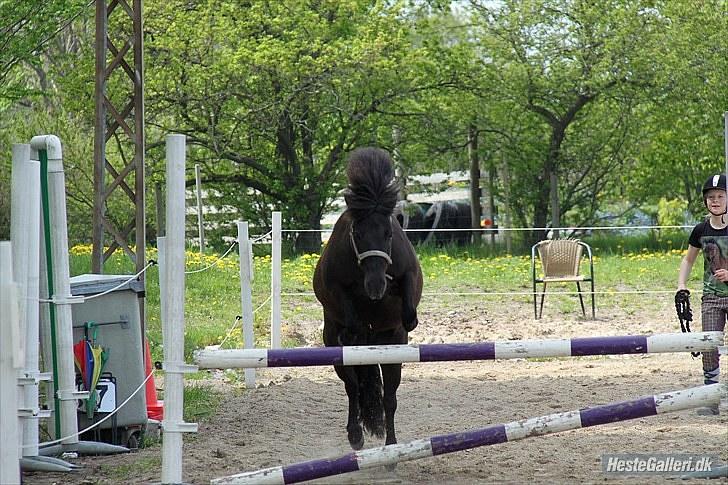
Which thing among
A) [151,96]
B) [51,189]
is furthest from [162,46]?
[51,189]

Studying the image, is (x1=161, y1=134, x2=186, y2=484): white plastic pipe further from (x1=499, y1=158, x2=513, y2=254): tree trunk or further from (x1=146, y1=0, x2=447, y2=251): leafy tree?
(x1=499, y1=158, x2=513, y2=254): tree trunk

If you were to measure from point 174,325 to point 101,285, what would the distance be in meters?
2.00

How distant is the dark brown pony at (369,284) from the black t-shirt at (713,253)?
2006mm

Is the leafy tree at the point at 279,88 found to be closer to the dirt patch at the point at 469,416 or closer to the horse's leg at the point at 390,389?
the dirt patch at the point at 469,416

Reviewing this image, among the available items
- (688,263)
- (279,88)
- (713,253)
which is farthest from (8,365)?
(279,88)

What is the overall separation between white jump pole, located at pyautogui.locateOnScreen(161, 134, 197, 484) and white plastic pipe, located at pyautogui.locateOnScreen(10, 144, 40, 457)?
1048 mm

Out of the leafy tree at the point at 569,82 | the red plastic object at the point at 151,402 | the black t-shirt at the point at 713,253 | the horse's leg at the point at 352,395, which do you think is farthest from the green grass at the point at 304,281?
the black t-shirt at the point at 713,253

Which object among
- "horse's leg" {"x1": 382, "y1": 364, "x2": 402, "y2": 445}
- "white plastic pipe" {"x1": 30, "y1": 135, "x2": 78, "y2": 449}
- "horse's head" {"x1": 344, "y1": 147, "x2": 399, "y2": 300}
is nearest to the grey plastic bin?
"white plastic pipe" {"x1": 30, "y1": 135, "x2": 78, "y2": 449}

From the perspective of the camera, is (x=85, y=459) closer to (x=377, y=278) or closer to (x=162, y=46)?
(x=377, y=278)

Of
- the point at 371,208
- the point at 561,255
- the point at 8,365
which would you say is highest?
the point at 371,208

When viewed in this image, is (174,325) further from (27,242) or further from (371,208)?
(371,208)

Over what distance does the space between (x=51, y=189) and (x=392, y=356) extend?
235cm

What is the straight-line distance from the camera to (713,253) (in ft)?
22.3

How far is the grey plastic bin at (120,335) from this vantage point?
624 centimetres
